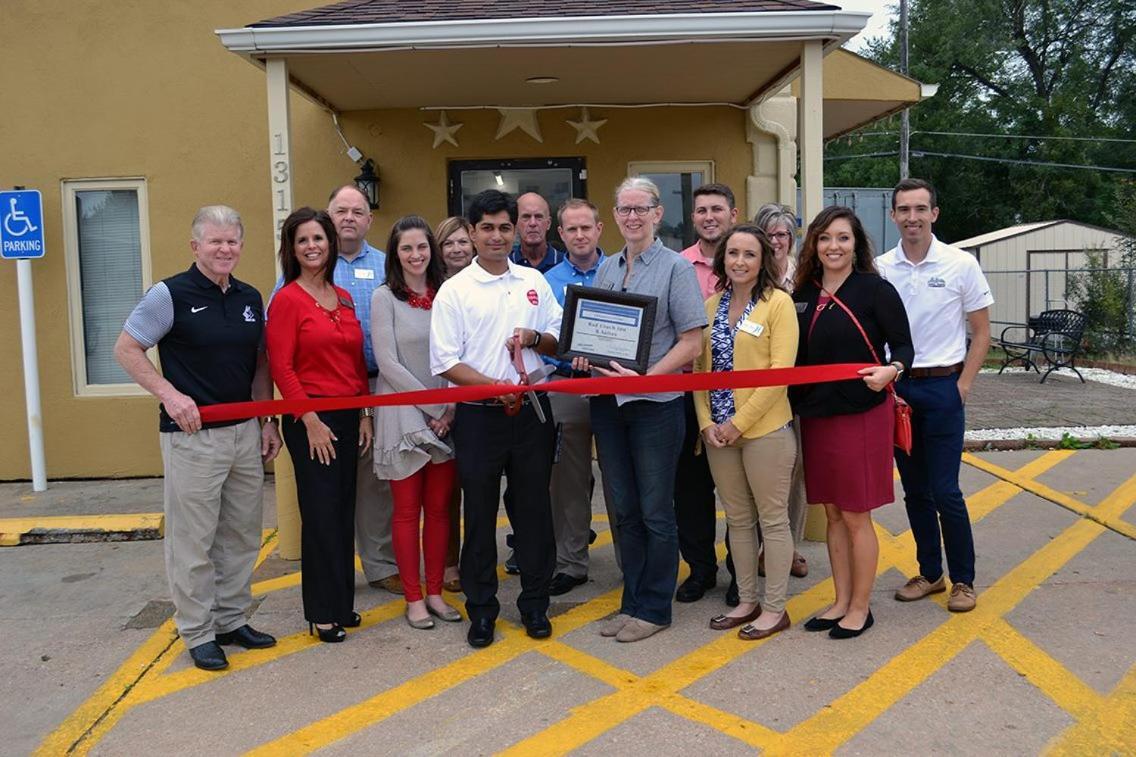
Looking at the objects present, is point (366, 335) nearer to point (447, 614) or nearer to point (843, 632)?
point (447, 614)

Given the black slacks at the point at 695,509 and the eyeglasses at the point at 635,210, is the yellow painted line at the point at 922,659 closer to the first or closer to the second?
the black slacks at the point at 695,509

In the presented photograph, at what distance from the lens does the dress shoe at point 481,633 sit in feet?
14.5

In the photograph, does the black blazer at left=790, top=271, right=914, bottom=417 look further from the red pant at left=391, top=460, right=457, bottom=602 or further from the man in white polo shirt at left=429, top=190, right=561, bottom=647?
the red pant at left=391, top=460, right=457, bottom=602

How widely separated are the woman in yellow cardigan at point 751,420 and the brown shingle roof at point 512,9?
2.19m

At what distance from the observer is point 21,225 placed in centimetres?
763

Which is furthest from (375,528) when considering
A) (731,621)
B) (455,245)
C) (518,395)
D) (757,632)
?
(757,632)

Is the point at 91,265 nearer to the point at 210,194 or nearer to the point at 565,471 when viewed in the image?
the point at 210,194

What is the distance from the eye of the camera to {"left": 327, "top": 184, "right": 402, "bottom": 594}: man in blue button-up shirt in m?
5.04

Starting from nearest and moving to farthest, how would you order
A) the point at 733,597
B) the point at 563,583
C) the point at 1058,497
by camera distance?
1. the point at 733,597
2. the point at 563,583
3. the point at 1058,497

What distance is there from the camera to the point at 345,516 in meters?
4.54

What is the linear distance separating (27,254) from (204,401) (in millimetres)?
4554

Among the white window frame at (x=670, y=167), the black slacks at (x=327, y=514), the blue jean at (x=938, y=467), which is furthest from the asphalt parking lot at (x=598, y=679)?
the white window frame at (x=670, y=167)

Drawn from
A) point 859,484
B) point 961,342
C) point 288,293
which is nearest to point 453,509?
point 288,293

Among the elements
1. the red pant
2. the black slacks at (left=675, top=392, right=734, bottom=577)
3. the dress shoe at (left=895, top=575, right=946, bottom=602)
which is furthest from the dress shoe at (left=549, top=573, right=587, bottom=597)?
the dress shoe at (left=895, top=575, right=946, bottom=602)
